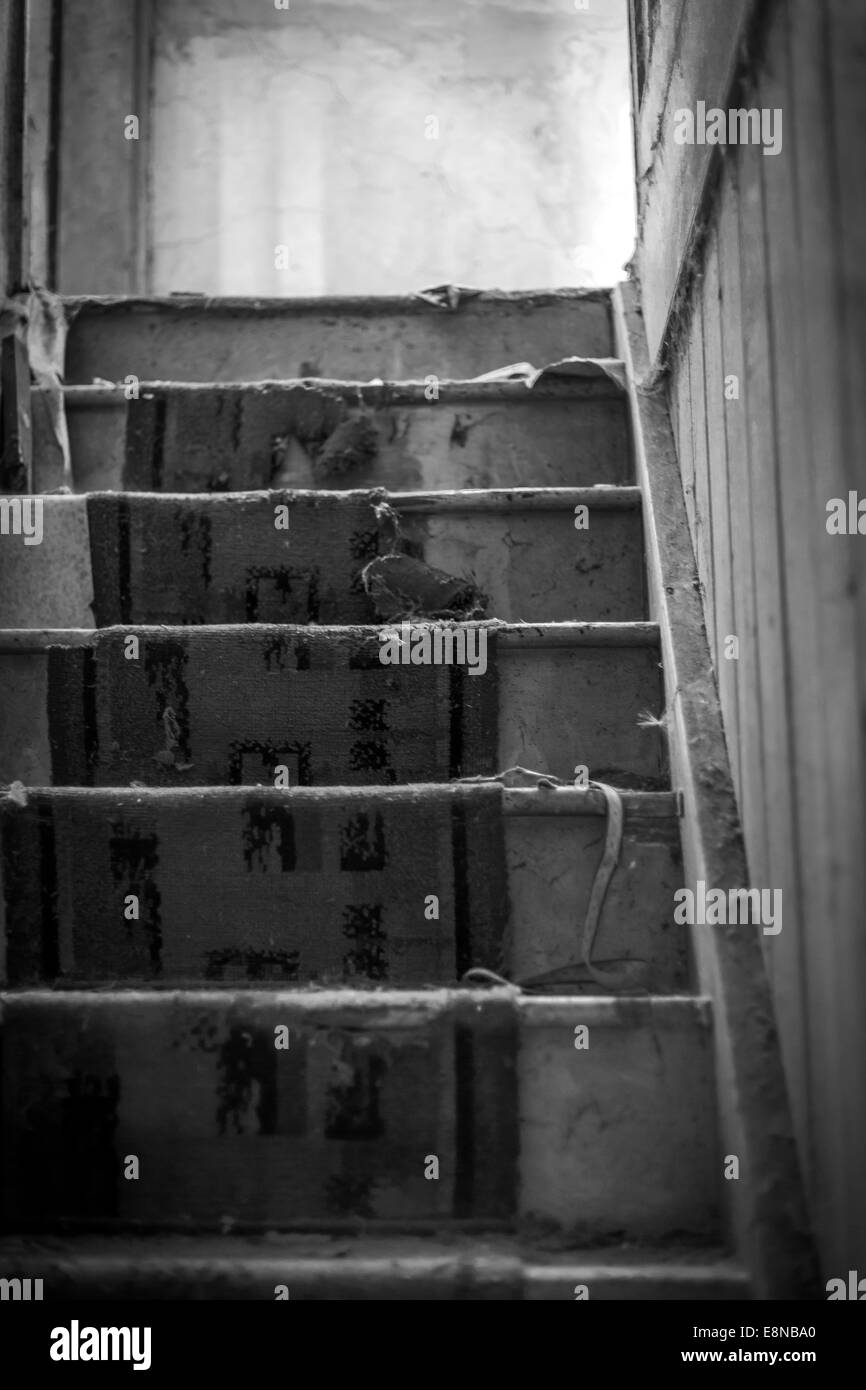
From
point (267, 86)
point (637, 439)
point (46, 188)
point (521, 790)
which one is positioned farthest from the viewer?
point (267, 86)

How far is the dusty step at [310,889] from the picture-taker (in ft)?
4.63

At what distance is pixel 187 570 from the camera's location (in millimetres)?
1777

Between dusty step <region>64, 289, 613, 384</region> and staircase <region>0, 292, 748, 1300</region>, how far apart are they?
56 cm

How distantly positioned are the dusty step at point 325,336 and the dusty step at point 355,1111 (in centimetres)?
133

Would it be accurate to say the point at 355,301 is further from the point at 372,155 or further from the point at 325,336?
the point at 372,155

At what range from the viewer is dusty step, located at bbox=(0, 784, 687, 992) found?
1.41 meters

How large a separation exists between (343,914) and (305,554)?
1.84 ft

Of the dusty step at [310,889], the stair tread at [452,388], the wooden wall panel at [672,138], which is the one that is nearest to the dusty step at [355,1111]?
the dusty step at [310,889]

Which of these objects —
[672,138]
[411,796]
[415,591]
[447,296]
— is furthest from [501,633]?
[447,296]

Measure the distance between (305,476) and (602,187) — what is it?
2.34m

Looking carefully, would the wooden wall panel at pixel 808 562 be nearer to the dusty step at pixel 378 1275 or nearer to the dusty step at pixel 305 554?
the dusty step at pixel 378 1275
